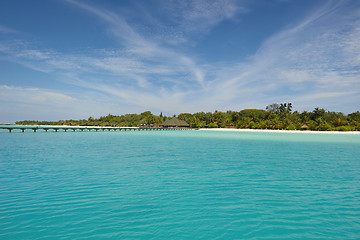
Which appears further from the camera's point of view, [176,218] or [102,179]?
[102,179]

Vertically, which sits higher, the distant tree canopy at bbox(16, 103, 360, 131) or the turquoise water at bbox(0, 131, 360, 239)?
the distant tree canopy at bbox(16, 103, 360, 131)

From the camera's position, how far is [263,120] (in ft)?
273

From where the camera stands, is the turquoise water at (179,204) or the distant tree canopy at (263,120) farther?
the distant tree canopy at (263,120)

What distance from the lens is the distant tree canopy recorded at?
65.9m

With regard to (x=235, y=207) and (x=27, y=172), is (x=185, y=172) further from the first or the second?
(x=27, y=172)

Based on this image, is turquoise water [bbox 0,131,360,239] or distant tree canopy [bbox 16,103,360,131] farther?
distant tree canopy [bbox 16,103,360,131]

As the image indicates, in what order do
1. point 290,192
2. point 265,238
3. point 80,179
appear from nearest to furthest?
point 265,238, point 290,192, point 80,179

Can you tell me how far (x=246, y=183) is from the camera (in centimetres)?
930

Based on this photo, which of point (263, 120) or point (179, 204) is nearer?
point (179, 204)

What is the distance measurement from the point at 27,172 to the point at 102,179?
462cm

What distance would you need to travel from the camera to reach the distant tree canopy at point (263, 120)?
65875mm

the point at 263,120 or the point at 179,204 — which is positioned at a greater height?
the point at 263,120

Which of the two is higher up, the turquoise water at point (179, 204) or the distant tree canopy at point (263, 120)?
the distant tree canopy at point (263, 120)

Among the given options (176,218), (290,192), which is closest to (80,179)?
(176,218)
